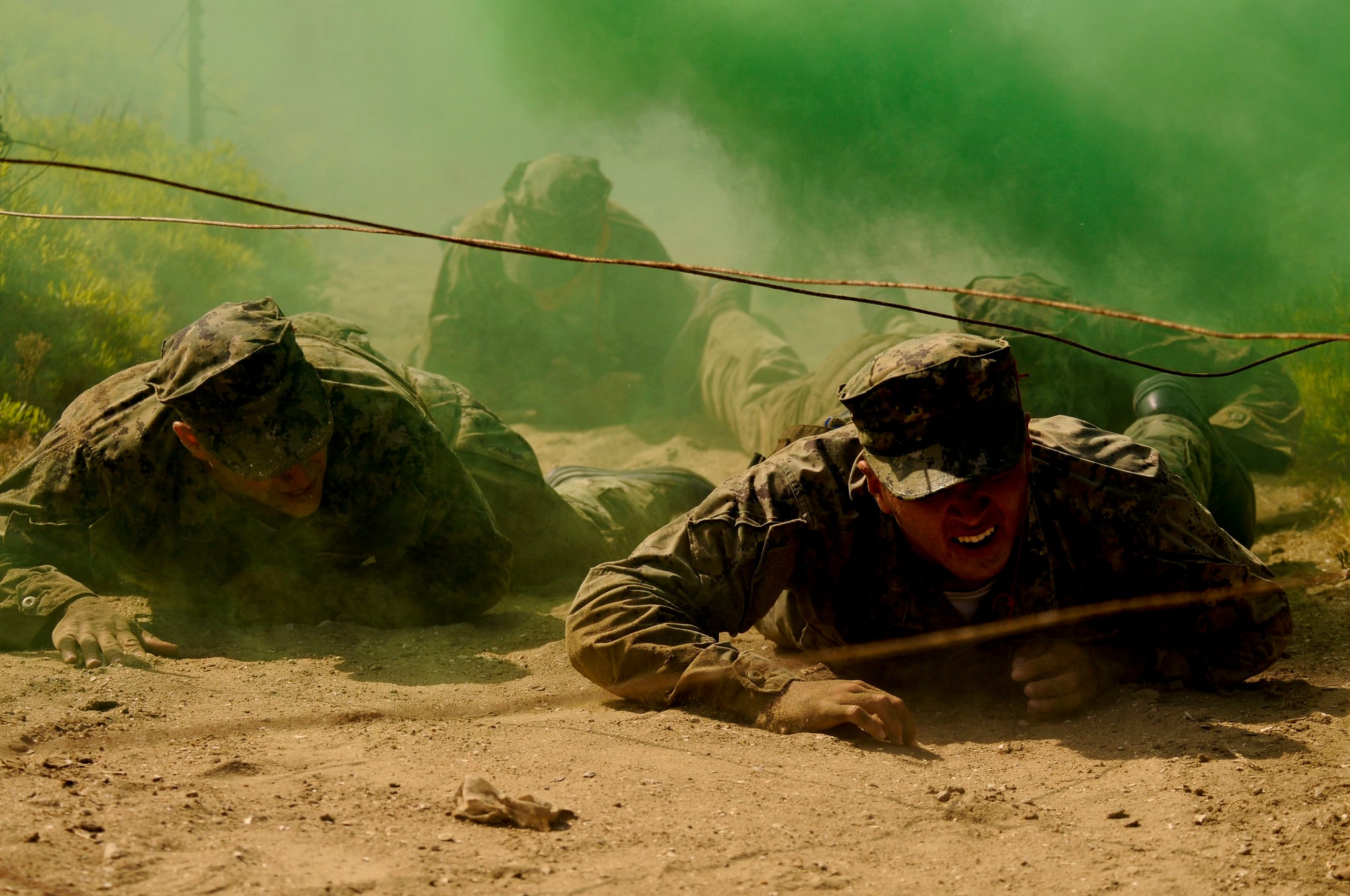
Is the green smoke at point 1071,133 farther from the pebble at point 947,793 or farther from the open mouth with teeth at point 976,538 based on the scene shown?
the pebble at point 947,793

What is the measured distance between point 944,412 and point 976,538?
0.30 metres

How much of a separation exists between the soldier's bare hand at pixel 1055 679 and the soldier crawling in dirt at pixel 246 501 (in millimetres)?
1886

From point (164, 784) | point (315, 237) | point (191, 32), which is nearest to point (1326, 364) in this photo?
point (164, 784)

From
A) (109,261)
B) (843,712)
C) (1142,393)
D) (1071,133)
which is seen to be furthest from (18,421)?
(1071,133)

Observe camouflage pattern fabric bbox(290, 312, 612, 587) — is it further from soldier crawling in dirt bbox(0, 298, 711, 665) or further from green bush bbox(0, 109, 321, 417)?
green bush bbox(0, 109, 321, 417)

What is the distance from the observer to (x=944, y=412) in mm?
2484

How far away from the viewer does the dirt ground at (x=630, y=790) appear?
1.71 meters

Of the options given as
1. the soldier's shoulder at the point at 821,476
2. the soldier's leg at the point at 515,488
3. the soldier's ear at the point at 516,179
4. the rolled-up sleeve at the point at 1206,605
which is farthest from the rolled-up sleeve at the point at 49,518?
the soldier's ear at the point at 516,179

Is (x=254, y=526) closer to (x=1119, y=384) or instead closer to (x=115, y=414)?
(x=115, y=414)

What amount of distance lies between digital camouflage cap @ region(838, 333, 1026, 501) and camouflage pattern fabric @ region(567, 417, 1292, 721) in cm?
25

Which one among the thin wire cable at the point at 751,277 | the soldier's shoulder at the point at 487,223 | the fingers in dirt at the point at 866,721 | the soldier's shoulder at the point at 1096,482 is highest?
the soldier's shoulder at the point at 487,223

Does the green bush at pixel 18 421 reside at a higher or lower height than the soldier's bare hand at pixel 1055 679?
higher

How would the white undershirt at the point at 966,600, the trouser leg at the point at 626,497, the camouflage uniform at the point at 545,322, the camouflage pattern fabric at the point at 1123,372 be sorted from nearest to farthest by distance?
1. the white undershirt at the point at 966,600
2. the camouflage pattern fabric at the point at 1123,372
3. the trouser leg at the point at 626,497
4. the camouflage uniform at the point at 545,322

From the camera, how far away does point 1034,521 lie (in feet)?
8.98
